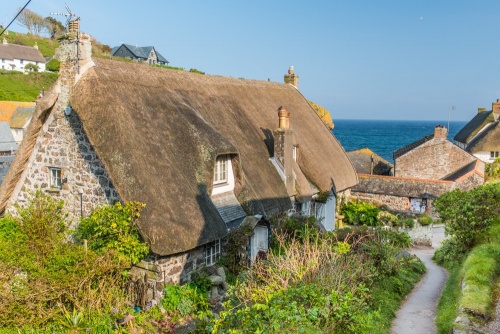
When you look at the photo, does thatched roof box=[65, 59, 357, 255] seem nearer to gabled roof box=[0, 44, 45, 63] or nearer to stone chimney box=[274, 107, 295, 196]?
stone chimney box=[274, 107, 295, 196]

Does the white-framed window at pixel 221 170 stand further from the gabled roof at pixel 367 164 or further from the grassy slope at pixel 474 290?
the gabled roof at pixel 367 164

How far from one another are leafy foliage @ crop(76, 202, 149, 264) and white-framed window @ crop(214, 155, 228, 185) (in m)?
3.37

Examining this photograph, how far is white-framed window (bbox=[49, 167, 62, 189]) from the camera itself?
12.7m

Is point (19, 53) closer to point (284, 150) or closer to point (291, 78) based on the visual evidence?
point (291, 78)

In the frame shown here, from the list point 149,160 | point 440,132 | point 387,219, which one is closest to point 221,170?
point 149,160

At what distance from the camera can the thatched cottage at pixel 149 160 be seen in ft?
35.6

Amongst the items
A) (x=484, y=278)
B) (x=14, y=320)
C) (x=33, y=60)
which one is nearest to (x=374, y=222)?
(x=484, y=278)

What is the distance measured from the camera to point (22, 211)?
42.7ft

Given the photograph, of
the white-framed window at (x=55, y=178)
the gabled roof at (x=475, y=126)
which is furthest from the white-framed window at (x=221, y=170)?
the gabled roof at (x=475, y=126)

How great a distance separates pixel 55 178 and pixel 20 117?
40308 mm

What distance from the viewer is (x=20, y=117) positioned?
1879 inches

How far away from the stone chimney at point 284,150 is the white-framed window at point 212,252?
498 centimetres

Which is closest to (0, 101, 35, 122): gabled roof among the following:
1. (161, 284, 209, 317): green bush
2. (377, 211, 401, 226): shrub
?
(377, 211, 401, 226): shrub

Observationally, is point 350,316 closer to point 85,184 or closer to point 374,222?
point 85,184
